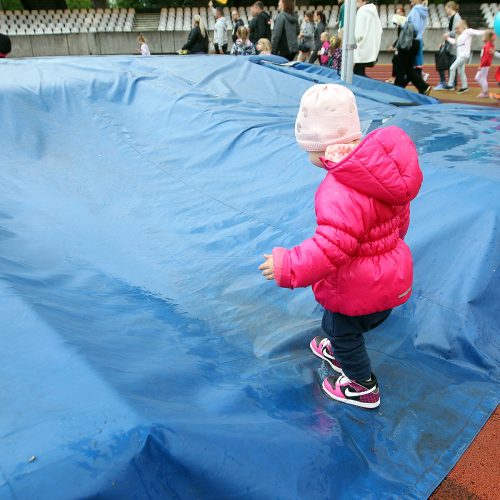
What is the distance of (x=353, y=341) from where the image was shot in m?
1.81

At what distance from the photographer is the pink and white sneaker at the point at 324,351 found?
2031 millimetres

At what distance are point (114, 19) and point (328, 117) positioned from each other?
28963mm

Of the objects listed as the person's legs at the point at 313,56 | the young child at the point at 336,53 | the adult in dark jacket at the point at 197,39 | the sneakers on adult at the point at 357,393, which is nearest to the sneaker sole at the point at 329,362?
the sneakers on adult at the point at 357,393

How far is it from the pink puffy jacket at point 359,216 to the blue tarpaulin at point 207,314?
489 mm

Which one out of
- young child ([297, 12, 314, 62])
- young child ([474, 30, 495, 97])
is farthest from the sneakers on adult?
young child ([297, 12, 314, 62])

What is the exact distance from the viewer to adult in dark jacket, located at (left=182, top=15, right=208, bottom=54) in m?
10.4

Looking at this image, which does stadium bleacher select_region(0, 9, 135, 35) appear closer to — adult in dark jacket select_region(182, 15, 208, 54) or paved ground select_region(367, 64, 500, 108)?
paved ground select_region(367, 64, 500, 108)

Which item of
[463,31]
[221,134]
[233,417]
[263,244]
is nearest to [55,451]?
[233,417]

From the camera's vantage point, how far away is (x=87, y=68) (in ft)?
17.2

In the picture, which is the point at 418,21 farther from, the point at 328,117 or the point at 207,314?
the point at 328,117

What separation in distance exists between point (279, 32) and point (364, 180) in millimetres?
7225

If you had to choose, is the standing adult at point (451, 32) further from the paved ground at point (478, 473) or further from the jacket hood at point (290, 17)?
the paved ground at point (478, 473)

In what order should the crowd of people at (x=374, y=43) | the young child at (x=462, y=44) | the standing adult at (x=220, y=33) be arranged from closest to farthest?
the crowd of people at (x=374, y=43)
the young child at (x=462, y=44)
the standing adult at (x=220, y=33)

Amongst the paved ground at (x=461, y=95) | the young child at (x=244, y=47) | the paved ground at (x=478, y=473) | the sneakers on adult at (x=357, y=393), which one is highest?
the young child at (x=244, y=47)
